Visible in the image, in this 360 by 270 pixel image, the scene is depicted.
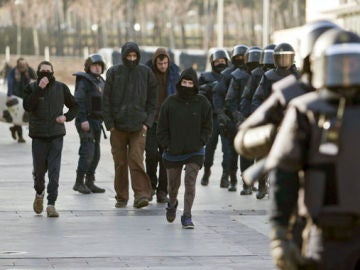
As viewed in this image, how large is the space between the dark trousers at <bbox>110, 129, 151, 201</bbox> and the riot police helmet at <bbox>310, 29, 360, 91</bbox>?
903 centimetres

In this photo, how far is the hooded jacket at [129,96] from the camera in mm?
14297

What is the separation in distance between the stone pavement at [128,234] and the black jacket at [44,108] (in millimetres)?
872

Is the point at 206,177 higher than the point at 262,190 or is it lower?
lower

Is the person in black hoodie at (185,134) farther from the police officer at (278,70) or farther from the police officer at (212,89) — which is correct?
the police officer at (212,89)

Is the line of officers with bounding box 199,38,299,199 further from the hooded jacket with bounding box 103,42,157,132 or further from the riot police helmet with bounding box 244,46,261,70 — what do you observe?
the hooded jacket with bounding box 103,42,157,132

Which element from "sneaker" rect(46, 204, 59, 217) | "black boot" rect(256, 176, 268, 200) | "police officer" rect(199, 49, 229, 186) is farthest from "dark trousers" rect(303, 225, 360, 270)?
"police officer" rect(199, 49, 229, 186)

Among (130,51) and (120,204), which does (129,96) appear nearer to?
(130,51)

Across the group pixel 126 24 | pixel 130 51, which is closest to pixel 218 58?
pixel 130 51

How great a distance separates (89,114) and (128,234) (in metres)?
3.89

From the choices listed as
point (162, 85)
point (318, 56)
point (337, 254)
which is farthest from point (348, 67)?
point (162, 85)

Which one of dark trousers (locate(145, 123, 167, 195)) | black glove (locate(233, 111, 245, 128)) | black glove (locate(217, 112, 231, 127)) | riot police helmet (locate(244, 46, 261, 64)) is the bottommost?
dark trousers (locate(145, 123, 167, 195))

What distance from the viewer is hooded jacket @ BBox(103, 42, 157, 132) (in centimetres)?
1430

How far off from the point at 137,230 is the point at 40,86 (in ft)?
6.37

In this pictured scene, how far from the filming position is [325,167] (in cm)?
523
